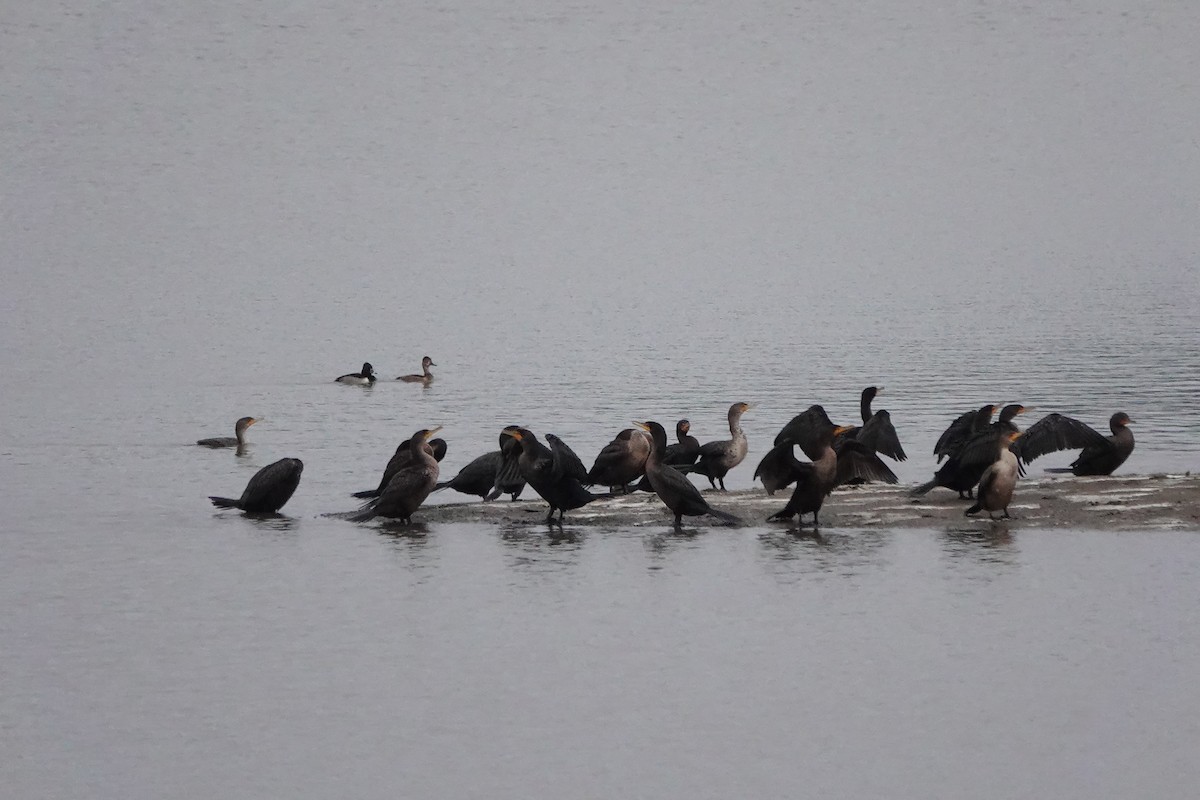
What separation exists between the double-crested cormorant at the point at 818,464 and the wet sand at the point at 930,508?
0.94 feet

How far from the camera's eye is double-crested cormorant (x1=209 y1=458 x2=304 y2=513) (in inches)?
782

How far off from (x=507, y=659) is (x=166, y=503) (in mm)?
9869

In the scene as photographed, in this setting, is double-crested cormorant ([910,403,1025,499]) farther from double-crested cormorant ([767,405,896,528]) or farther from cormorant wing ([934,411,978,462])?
double-crested cormorant ([767,405,896,528])

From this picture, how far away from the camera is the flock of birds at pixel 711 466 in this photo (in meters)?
18.0

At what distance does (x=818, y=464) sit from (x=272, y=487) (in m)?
6.15

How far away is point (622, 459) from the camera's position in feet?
65.1

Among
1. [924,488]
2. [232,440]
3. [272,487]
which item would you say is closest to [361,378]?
[232,440]

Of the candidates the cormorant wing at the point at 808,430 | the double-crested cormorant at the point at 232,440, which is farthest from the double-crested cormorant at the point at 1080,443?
the double-crested cormorant at the point at 232,440

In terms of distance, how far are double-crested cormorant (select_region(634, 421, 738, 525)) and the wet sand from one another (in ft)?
1.40

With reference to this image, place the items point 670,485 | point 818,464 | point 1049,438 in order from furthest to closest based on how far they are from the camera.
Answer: point 1049,438, point 670,485, point 818,464

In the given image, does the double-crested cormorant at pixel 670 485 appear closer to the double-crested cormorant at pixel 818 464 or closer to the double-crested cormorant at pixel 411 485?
the double-crested cormorant at pixel 818 464

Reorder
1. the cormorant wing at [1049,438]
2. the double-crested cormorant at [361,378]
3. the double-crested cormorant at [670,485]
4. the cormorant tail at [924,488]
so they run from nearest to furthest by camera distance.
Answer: the double-crested cormorant at [670,485] → the cormorant tail at [924,488] → the cormorant wing at [1049,438] → the double-crested cormorant at [361,378]

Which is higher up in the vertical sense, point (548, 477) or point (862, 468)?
point (548, 477)

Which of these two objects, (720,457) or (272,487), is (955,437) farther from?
(272,487)
